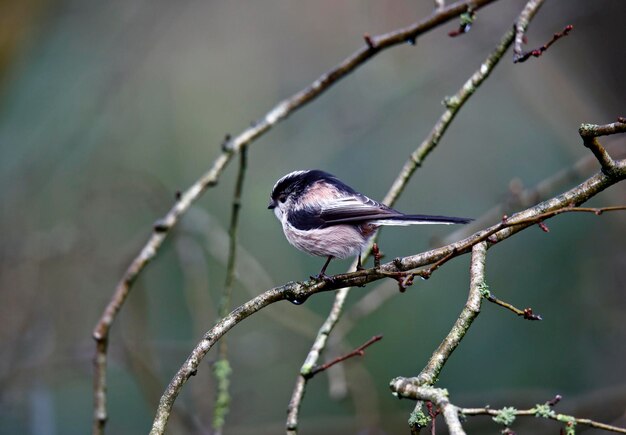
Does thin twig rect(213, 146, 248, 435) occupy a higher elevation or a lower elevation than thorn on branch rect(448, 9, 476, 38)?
lower

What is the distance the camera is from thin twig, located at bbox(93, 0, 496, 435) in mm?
3373

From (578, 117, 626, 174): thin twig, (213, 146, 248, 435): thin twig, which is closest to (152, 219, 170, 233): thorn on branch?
(213, 146, 248, 435): thin twig

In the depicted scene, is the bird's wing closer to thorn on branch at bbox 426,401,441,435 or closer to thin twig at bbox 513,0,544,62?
thin twig at bbox 513,0,544,62

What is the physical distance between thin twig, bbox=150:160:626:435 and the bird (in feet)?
1.78

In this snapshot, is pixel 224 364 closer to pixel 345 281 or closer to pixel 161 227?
pixel 161 227

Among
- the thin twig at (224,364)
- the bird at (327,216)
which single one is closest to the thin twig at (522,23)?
the bird at (327,216)

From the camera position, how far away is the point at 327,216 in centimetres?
345

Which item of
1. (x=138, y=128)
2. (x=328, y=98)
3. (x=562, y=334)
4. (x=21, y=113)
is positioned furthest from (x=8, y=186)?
(x=562, y=334)

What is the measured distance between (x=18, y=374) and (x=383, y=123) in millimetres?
3795

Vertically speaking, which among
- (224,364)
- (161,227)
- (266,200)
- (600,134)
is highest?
(266,200)

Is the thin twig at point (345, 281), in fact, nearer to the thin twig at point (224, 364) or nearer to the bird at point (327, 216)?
the bird at point (327, 216)

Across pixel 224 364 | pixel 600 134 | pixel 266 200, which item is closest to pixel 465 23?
pixel 600 134

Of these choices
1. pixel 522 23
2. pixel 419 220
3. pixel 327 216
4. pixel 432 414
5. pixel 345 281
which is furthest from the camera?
pixel 327 216

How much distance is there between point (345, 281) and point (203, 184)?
1278mm
